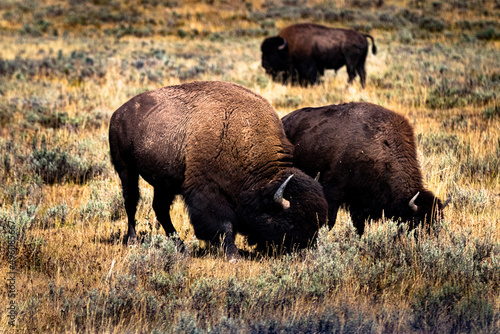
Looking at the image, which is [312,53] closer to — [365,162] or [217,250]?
[365,162]

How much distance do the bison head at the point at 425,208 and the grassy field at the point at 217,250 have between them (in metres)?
0.15

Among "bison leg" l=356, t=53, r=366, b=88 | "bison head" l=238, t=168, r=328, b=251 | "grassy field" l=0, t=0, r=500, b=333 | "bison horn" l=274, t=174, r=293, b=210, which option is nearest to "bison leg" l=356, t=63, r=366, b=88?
"bison leg" l=356, t=53, r=366, b=88

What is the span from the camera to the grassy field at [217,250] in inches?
148

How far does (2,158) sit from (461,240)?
685cm

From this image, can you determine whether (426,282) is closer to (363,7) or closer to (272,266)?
(272,266)

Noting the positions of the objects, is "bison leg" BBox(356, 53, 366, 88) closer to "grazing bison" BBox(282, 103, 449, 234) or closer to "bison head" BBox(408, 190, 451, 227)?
"grazing bison" BBox(282, 103, 449, 234)

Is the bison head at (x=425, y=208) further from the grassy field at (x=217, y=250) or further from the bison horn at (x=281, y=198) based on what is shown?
the bison horn at (x=281, y=198)

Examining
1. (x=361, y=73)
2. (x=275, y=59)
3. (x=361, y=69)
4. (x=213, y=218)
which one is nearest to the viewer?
(x=213, y=218)

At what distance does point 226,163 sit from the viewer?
5.40 metres

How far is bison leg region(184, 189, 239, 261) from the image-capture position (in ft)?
17.4

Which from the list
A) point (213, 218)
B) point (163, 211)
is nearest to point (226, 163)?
point (213, 218)

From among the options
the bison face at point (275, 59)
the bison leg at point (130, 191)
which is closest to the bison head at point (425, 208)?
the bison leg at point (130, 191)

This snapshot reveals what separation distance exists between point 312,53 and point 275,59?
1279 mm

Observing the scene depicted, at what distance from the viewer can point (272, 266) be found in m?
4.64
